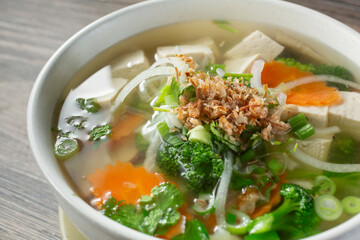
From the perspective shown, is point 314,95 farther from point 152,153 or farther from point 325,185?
point 152,153

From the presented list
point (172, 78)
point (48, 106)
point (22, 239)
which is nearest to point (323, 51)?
point (172, 78)

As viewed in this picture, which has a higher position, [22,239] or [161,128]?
[161,128]

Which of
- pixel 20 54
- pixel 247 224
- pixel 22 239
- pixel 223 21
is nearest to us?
pixel 247 224

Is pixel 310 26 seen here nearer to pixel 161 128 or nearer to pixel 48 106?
pixel 161 128

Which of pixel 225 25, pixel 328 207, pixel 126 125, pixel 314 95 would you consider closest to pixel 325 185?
pixel 328 207

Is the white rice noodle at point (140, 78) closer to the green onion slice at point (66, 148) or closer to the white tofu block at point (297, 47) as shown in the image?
the green onion slice at point (66, 148)

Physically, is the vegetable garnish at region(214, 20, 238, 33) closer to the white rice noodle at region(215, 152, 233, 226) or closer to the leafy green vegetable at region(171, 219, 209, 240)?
the white rice noodle at region(215, 152, 233, 226)

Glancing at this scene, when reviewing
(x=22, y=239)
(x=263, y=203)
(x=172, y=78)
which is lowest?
(x=22, y=239)
